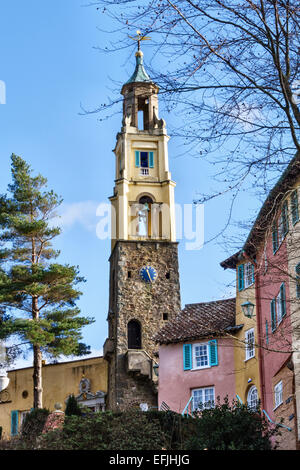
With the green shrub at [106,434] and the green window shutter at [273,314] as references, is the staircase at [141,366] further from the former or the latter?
the green shrub at [106,434]

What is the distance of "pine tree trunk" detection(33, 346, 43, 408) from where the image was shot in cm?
3650

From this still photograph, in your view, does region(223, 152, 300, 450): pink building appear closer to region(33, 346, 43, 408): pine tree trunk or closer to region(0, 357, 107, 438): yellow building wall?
region(33, 346, 43, 408): pine tree trunk

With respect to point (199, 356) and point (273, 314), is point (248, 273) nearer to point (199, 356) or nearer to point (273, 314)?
point (273, 314)

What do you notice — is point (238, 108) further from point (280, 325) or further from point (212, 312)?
point (212, 312)

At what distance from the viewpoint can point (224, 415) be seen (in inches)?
732

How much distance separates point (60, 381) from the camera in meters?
43.8

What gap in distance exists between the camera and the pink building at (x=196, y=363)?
101 ft

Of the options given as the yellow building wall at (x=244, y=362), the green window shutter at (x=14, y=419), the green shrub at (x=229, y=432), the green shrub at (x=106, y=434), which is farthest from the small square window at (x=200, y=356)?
the green window shutter at (x=14, y=419)

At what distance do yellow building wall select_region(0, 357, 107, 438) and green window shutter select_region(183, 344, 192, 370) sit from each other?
12031 mm

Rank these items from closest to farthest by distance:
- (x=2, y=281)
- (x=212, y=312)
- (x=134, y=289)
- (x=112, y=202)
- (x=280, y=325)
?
1. (x=280, y=325)
2. (x=212, y=312)
3. (x=2, y=281)
4. (x=134, y=289)
5. (x=112, y=202)

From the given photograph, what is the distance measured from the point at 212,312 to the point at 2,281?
10947 millimetres

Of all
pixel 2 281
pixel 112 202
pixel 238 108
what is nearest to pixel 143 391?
pixel 2 281

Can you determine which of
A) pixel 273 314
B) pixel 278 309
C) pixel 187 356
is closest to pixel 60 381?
pixel 187 356

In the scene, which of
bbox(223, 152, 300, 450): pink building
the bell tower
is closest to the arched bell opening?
the bell tower
